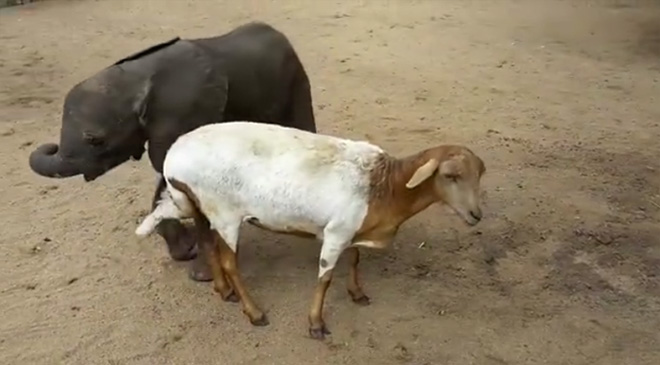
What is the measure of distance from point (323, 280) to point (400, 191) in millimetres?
370

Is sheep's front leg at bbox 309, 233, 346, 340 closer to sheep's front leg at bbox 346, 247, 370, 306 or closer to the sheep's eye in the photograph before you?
sheep's front leg at bbox 346, 247, 370, 306

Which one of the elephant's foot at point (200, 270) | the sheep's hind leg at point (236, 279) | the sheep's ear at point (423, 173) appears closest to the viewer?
the sheep's ear at point (423, 173)

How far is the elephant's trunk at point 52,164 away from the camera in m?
2.86

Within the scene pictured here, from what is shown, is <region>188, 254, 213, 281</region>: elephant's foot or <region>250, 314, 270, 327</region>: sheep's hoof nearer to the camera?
<region>250, 314, 270, 327</region>: sheep's hoof

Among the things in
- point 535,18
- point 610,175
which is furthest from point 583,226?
point 535,18

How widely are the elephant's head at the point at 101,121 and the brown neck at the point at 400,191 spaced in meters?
0.83

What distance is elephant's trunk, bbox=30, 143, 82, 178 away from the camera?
9.37 ft

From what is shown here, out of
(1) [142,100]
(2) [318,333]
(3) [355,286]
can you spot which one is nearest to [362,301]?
(3) [355,286]

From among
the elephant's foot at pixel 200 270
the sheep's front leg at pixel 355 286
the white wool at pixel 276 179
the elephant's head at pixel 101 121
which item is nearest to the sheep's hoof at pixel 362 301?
the sheep's front leg at pixel 355 286

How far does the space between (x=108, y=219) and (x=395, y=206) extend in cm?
135

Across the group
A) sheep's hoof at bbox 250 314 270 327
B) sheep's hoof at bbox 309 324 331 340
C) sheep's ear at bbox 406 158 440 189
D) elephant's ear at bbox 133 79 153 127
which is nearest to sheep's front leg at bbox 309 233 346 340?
sheep's hoof at bbox 309 324 331 340

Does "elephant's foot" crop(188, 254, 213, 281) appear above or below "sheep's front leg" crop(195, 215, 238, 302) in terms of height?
below

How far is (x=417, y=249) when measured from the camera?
3.28m

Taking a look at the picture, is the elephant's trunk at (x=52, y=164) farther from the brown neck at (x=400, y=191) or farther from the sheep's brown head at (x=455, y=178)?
the sheep's brown head at (x=455, y=178)
